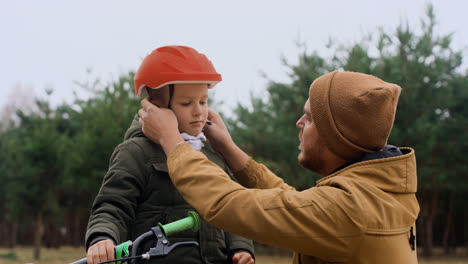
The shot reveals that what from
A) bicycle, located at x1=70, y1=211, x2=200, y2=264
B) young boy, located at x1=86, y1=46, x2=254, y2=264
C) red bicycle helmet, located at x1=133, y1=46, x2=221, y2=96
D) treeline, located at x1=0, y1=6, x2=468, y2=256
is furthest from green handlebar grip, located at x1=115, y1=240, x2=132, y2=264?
treeline, located at x1=0, y1=6, x2=468, y2=256

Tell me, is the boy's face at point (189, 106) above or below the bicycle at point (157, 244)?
above

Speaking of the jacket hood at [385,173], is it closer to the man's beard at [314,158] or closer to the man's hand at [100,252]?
the man's beard at [314,158]

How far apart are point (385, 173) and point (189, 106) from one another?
3.90 ft

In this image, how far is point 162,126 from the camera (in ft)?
7.97

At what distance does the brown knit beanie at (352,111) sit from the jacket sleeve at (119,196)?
103 centimetres

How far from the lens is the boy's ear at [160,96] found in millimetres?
2861

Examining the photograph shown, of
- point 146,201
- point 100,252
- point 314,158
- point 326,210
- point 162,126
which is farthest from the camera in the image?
point 146,201

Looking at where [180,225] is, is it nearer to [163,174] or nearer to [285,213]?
[285,213]

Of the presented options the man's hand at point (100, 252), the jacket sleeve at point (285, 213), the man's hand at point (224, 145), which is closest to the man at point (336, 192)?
the jacket sleeve at point (285, 213)

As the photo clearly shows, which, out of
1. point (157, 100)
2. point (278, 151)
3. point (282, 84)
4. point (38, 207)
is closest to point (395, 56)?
point (282, 84)

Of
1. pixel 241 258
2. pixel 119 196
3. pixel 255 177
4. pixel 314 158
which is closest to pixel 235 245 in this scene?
pixel 241 258

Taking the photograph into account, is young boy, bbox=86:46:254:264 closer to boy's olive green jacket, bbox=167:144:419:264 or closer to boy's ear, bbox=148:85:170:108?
boy's ear, bbox=148:85:170:108

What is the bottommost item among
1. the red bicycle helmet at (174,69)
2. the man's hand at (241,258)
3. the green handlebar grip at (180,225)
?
the man's hand at (241,258)

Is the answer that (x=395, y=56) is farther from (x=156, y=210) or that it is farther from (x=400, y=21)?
(x=156, y=210)
